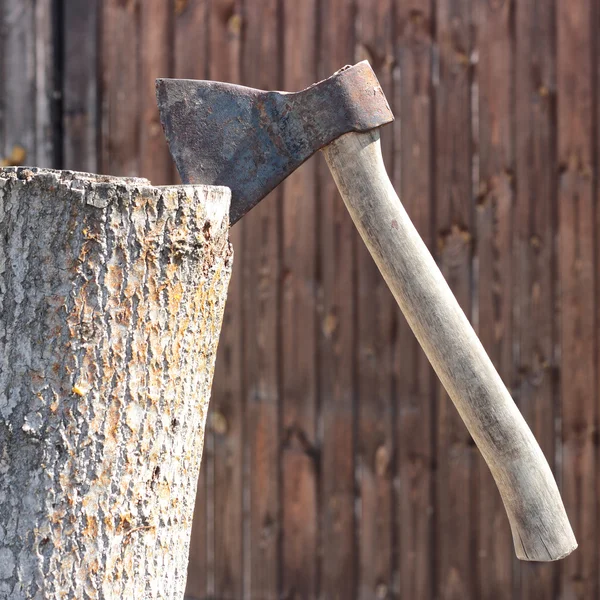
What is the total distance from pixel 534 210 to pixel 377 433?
88 centimetres

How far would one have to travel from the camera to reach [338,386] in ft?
7.58

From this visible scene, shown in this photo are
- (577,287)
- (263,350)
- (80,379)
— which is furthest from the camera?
(263,350)

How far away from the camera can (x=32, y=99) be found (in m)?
2.52

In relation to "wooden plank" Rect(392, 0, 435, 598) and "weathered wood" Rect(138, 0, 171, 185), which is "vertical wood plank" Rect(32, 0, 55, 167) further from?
"wooden plank" Rect(392, 0, 435, 598)

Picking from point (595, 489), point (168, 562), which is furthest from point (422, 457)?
point (168, 562)

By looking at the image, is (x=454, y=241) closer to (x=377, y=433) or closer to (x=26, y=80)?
(x=377, y=433)

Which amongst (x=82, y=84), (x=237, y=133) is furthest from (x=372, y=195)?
(x=82, y=84)

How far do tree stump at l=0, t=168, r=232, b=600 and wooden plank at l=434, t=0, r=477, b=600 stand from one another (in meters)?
1.51

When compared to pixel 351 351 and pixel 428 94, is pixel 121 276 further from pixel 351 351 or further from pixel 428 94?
pixel 428 94

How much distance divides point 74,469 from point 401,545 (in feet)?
5.42

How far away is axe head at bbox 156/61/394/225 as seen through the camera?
1.17 metres

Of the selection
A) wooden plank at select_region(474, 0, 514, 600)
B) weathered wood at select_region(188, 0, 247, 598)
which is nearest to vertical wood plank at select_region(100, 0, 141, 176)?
weathered wood at select_region(188, 0, 247, 598)

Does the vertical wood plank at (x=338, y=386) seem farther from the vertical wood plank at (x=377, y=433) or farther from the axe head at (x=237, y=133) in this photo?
the axe head at (x=237, y=133)

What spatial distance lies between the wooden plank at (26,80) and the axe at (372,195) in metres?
1.54
